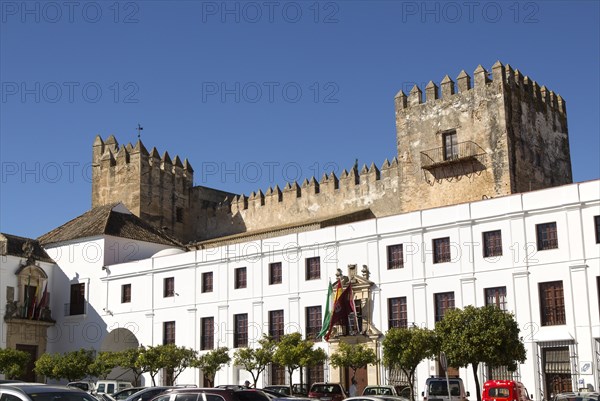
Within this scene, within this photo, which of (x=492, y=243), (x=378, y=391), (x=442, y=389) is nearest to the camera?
(x=442, y=389)

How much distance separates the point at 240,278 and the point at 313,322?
5.34 m

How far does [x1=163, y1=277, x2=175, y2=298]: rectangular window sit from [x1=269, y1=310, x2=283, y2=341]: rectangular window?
718 cm

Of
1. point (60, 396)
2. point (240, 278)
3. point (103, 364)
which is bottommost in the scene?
point (60, 396)

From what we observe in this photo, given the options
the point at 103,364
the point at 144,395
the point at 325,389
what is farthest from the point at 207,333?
the point at 144,395

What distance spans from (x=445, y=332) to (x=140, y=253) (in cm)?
2554

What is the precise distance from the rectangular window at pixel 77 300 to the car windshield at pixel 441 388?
26976mm

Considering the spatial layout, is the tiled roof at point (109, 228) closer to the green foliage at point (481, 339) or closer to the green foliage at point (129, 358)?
the green foliage at point (129, 358)

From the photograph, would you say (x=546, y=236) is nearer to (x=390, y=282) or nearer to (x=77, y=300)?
(x=390, y=282)

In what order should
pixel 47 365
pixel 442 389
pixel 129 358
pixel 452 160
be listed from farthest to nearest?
pixel 452 160
pixel 47 365
pixel 129 358
pixel 442 389

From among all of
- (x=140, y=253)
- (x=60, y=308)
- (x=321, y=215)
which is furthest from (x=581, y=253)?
(x=60, y=308)

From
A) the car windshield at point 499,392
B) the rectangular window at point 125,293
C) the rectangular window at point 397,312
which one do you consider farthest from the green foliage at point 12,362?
the car windshield at point 499,392

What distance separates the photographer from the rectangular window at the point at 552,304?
1330 inches

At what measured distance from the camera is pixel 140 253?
52094mm

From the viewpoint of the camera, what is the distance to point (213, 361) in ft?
137
